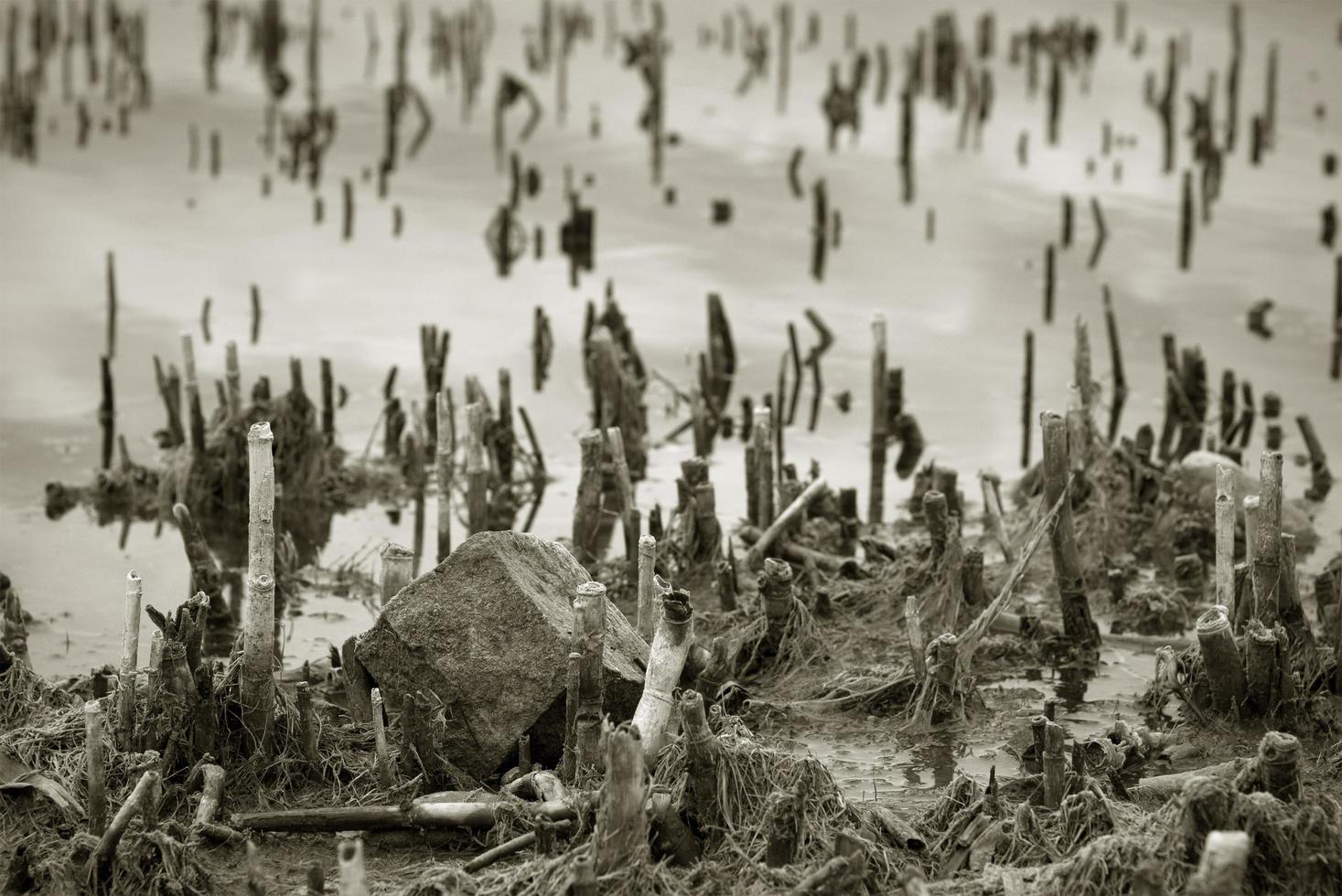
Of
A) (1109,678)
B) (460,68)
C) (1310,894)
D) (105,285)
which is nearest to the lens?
(1310,894)

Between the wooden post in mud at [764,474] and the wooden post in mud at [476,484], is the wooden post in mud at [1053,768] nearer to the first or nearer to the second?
the wooden post in mud at [764,474]

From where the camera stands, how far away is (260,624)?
9.91 m

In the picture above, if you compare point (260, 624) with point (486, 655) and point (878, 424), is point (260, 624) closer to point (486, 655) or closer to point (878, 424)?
point (486, 655)

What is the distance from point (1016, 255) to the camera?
24.9 meters

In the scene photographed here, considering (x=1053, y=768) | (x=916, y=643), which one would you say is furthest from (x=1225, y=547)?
(x=1053, y=768)

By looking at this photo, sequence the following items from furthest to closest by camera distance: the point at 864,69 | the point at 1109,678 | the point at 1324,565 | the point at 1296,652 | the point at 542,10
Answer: the point at 542,10, the point at 864,69, the point at 1324,565, the point at 1109,678, the point at 1296,652

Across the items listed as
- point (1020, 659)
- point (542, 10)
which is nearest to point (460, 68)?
point (542, 10)

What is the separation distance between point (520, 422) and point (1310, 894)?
11.4m

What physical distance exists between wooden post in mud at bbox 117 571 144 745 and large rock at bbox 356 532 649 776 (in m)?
1.22

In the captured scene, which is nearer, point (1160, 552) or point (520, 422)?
point (1160, 552)

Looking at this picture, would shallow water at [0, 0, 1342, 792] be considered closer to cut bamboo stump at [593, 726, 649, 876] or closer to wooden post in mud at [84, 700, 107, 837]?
cut bamboo stump at [593, 726, 649, 876]

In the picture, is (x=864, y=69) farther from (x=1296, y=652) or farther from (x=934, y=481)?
(x=1296, y=652)

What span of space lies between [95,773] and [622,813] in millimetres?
2536

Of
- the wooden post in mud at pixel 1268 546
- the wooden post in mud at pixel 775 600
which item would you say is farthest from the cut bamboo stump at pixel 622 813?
the wooden post in mud at pixel 1268 546
